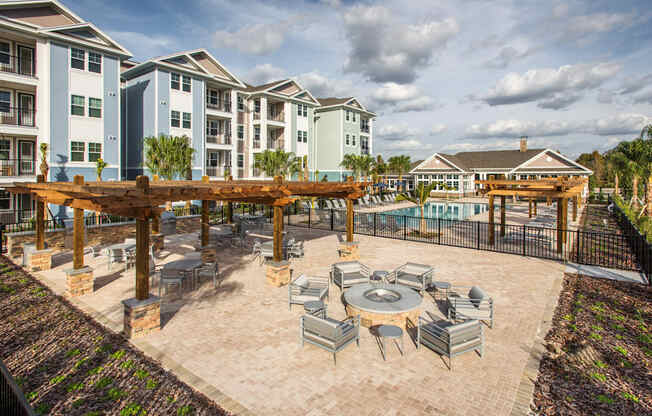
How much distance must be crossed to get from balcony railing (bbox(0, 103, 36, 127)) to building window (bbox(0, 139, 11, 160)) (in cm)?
124

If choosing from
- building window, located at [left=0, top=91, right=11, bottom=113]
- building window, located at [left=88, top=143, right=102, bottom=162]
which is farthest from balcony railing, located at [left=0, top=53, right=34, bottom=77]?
building window, located at [left=88, top=143, right=102, bottom=162]

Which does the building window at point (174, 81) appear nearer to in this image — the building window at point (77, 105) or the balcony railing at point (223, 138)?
the balcony railing at point (223, 138)

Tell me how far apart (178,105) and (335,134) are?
2144cm

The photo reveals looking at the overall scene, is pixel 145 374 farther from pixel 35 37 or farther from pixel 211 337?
pixel 35 37

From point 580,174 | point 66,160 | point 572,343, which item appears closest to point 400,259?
point 572,343

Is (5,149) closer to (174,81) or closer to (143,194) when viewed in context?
(174,81)

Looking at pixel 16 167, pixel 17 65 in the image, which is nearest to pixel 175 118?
pixel 17 65

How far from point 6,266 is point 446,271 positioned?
16.3 meters

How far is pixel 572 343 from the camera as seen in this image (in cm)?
704

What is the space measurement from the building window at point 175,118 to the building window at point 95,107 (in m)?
5.26

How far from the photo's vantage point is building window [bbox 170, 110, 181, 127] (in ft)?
91.2

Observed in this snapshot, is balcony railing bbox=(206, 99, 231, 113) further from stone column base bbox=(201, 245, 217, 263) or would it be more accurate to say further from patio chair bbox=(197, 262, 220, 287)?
patio chair bbox=(197, 262, 220, 287)

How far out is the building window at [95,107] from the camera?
23062 mm

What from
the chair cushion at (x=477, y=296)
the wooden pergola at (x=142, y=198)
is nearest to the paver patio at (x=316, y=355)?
the chair cushion at (x=477, y=296)
